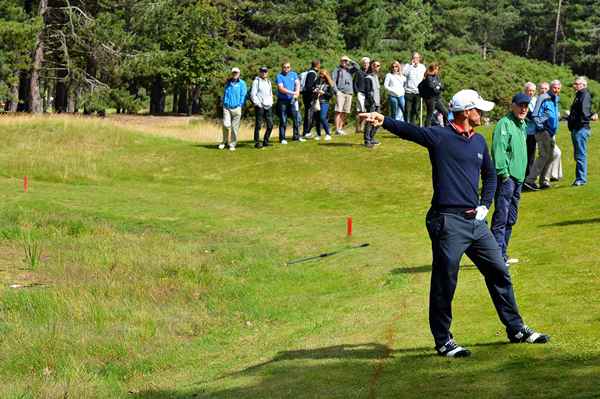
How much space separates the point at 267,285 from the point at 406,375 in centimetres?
594

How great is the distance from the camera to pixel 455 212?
835 centimetres

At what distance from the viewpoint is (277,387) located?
27.6 ft

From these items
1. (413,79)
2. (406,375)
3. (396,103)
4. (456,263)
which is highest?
(413,79)

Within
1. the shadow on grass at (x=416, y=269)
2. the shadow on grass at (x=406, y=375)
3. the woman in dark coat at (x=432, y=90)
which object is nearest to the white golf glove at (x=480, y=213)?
the shadow on grass at (x=406, y=375)

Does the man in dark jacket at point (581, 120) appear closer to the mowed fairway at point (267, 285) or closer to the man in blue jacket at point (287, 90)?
the mowed fairway at point (267, 285)

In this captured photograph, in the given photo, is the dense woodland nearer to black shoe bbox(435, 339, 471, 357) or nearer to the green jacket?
the green jacket

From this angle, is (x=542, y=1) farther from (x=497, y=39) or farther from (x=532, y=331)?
(x=532, y=331)

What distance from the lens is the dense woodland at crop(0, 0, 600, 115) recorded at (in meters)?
41.4

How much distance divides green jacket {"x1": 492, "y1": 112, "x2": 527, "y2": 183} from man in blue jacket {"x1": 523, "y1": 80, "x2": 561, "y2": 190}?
701 centimetres

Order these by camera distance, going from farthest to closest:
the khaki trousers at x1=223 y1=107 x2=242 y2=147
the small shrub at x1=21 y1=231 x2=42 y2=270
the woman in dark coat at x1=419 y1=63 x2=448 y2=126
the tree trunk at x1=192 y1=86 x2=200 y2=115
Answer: the tree trunk at x1=192 y1=86 x2=200 y2=115 → the khaki trousers at x1=223 y1=107 x2=242 y2=147 → the woman in dark coat at x1=419 y1=63 x2=448 y2=126 → the small shrub at x1=21 y1=231 x2=42 y2=270

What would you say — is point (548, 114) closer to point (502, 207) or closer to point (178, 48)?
point (502, 207)

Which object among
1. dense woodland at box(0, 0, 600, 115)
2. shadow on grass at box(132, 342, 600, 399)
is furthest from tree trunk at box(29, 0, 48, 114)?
shadow on grass at box(132, 342, 600, 399)

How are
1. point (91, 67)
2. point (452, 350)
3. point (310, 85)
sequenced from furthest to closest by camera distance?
point (91, 67) < point (310, 85) < point (452, 350)

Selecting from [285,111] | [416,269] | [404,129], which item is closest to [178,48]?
[285,111]
